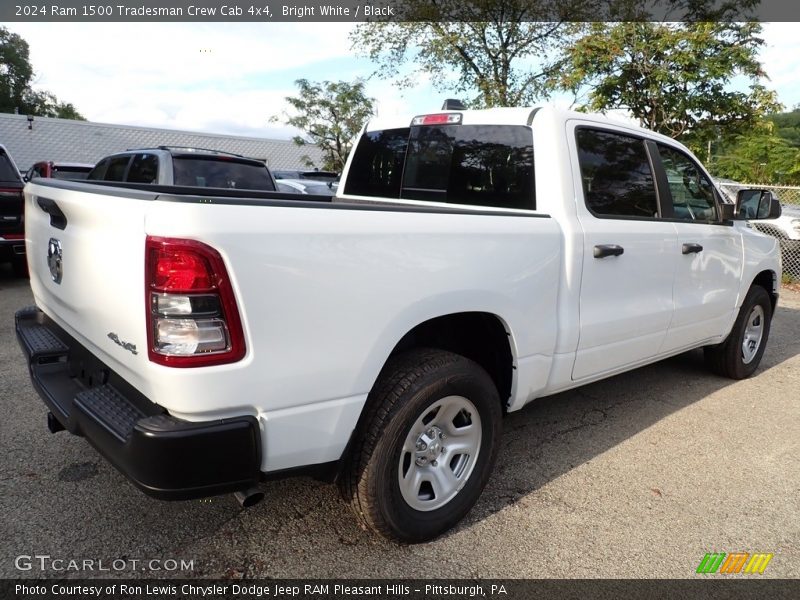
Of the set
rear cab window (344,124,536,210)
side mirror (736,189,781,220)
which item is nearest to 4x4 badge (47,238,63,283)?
rear cab window (344,124,536,210)

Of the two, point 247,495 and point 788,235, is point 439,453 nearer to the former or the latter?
point 247,495

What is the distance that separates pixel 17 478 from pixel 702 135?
38.0 feet

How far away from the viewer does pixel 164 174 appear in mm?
6812

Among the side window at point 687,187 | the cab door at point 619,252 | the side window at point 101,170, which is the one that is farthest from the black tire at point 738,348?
the side window at point 101,170

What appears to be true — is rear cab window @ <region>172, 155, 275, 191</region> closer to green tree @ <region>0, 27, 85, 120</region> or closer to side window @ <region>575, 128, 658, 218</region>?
side window @ <region>575, 128, 658, 218</region>

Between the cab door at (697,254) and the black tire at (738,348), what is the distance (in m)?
0.35

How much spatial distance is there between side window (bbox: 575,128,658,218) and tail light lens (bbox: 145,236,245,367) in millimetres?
2023

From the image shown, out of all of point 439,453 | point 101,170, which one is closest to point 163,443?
point 439,453

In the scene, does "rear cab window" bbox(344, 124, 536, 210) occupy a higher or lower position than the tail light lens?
higher

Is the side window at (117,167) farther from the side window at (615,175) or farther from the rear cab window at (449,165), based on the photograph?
the side window at (615,175)

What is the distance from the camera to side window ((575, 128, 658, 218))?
3.16 metres

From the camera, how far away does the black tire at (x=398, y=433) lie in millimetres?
2268

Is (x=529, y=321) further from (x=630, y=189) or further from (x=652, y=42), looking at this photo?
(x=652, y=42)

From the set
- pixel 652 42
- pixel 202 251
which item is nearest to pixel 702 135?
pixel 652 42
